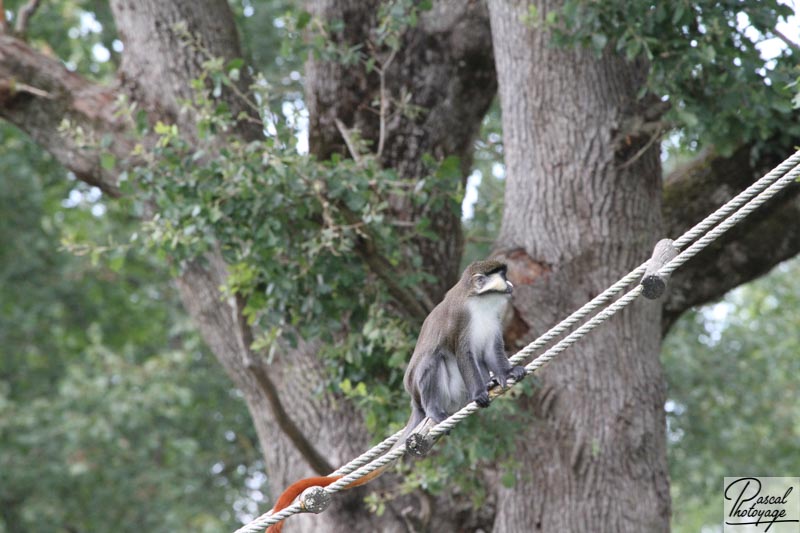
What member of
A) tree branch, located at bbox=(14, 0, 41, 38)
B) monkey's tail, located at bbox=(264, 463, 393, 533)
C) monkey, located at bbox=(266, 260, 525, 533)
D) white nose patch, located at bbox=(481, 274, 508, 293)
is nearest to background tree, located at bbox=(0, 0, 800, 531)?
tree branch, located at bbox=(14, 0, 41, 38)

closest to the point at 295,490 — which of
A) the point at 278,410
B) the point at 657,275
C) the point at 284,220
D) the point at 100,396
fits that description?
the point at 657,275

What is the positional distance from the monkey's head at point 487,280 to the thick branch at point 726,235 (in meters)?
2.69

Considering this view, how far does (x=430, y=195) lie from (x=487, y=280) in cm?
183

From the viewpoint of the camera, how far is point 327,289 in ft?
19.1

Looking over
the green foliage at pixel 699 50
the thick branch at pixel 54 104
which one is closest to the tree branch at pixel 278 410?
the thick branch at pixel 54 104

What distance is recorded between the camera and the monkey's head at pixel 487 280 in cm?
441

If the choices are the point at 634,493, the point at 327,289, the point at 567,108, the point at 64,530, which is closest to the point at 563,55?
the point at 567,108

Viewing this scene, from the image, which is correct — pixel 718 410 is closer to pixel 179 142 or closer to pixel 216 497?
pixel 216 497

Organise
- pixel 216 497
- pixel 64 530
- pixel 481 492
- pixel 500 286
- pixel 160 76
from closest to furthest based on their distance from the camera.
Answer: pixel 500 286, pixel 481 492, pixel 160 76, pixel 216 497, pixel 64 530

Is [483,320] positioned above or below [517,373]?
above

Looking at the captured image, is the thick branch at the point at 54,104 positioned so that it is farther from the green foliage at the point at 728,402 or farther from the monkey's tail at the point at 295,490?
the green foliage at the point at 728,402

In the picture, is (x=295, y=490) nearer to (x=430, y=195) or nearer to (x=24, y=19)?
(x=430, y=195)

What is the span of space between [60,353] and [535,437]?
378 inches

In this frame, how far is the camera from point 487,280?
448cm
